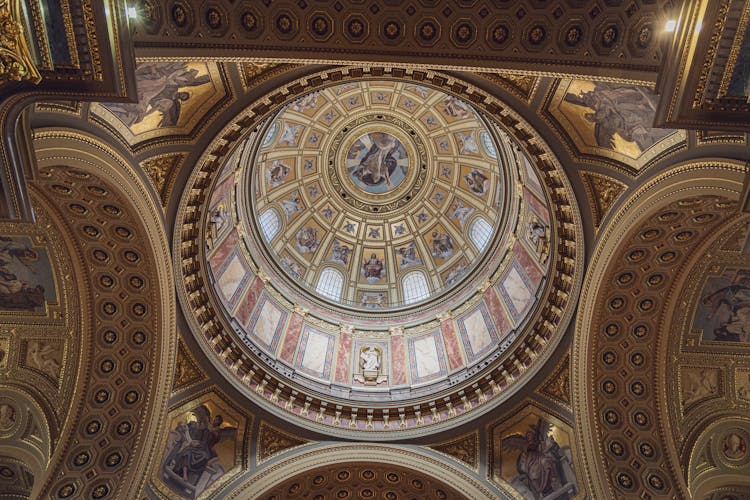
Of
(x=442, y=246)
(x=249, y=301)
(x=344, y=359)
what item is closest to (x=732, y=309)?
(x=344, y=359)

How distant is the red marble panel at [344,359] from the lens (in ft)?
68.3

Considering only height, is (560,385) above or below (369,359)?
below

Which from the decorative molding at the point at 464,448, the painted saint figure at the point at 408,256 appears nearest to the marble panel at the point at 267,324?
the decorative molding at the point at 464,448

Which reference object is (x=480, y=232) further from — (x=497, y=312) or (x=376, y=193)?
(x=376, y=193)

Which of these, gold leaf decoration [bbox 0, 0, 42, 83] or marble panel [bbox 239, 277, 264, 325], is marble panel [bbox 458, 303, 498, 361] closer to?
marble panel [bbox 239, 277, 264, 325]

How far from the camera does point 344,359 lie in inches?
852

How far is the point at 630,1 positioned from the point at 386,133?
812 inches

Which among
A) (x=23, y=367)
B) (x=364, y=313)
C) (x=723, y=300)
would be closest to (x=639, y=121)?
(x=723, y=300)

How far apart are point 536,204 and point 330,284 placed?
11.6m

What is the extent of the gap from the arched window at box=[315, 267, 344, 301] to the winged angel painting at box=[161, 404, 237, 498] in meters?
9.36

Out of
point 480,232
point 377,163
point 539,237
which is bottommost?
point 539,237

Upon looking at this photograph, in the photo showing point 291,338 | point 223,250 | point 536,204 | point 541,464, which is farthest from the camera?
point 291,338

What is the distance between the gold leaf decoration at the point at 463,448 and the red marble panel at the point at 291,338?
666 centimetres

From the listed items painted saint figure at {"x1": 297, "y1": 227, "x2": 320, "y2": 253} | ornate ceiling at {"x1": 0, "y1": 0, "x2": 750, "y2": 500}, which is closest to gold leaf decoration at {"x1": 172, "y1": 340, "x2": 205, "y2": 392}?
ornate ceiling at {"x1": 0, "y1": 0, "x2": 750, "y2": 500}
